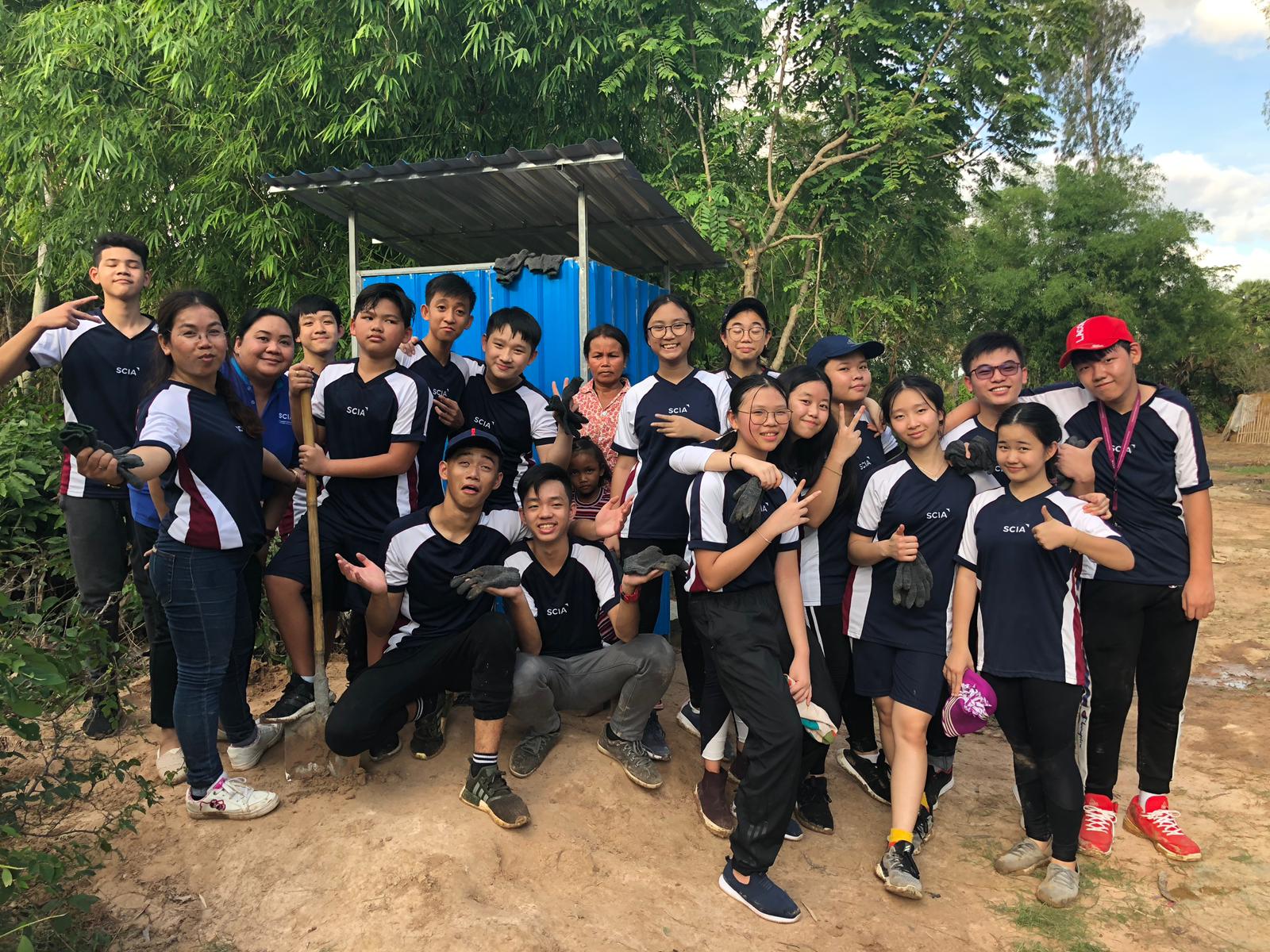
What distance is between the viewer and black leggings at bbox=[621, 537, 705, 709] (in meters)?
3.63

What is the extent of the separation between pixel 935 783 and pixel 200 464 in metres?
3.36

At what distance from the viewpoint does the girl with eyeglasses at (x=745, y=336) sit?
374 cm

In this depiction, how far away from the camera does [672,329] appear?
3.71m

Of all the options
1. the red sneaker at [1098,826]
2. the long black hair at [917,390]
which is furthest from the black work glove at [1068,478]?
the red sneaker at [1098,826]

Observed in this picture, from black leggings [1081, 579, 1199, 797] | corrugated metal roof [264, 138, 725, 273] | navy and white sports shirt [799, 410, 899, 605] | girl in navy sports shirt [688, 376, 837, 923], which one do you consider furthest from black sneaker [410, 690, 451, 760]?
corrugated metal roof [264, 138, 725, 273]

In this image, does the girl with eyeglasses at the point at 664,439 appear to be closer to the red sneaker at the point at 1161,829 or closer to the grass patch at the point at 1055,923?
the grass patch at the point at 1055,923

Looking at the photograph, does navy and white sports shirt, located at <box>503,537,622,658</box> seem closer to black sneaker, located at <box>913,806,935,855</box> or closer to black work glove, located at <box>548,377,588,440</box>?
black work glove, located at <box>548,377,588,440</box>

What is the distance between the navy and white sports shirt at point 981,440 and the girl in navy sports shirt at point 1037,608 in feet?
0.33

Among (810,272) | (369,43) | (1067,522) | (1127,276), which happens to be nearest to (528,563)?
(1067,522)

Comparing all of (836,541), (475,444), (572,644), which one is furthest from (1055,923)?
(475,444)

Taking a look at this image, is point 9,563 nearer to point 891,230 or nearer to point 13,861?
point 13,861

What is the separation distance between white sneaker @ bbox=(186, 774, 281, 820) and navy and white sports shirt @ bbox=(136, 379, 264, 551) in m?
0.95

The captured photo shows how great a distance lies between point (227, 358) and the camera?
334 cm

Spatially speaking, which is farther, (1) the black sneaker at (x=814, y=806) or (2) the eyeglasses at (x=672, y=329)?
(2) the eyeglasses at (x=672, y=329)
